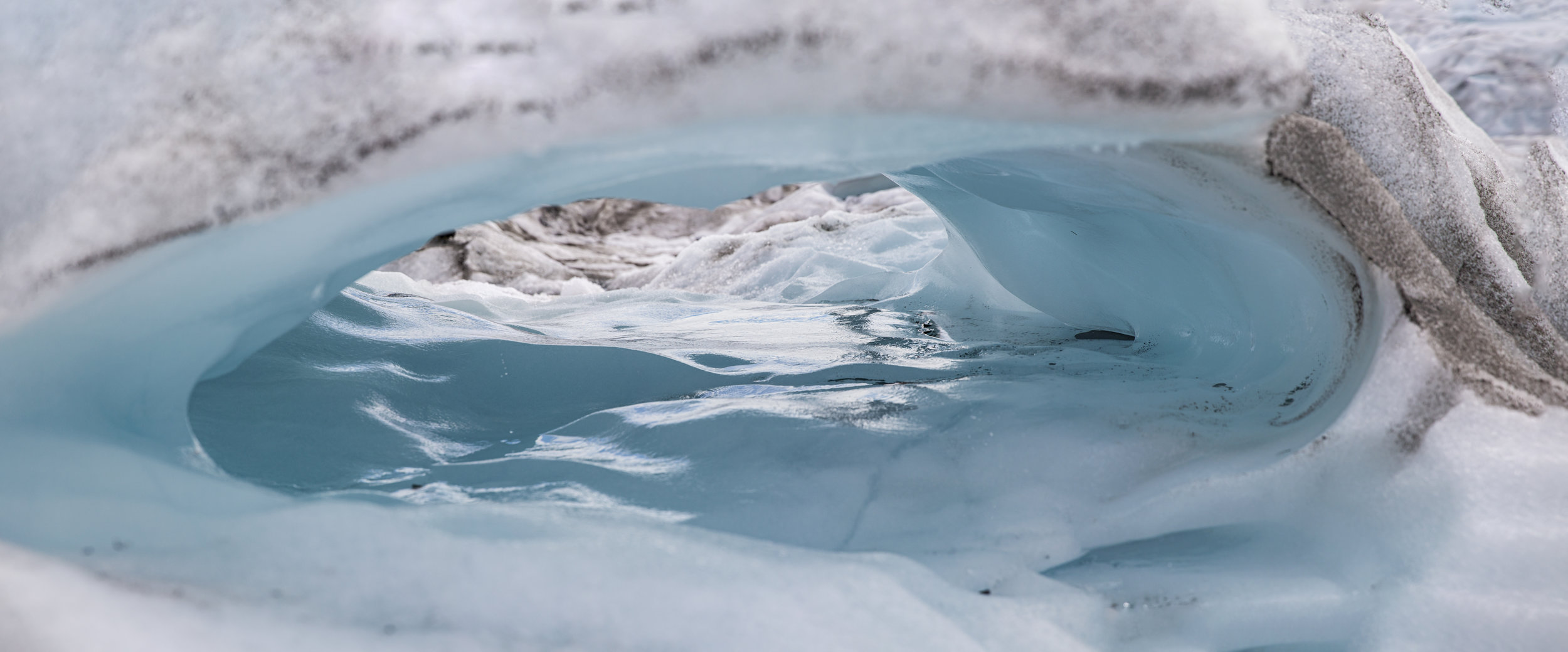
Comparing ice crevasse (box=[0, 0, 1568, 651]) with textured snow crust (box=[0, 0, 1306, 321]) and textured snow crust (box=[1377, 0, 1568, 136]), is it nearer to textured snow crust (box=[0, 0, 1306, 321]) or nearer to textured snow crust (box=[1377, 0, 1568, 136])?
textured snow crust (box=[0, 0, 1306, 321])

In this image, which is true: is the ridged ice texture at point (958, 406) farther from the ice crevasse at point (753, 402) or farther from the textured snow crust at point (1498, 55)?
the textured snow crust at point (1498, 55)

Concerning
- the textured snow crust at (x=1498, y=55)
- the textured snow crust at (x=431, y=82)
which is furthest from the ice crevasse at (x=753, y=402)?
the textured snow crust at (x=1498, y=55)

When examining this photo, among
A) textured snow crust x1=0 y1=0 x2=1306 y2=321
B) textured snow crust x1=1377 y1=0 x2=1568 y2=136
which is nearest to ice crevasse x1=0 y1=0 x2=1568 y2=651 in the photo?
textured snow crust x1=0 y1=0 x2=1306 y2=321

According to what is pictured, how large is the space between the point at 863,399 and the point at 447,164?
72 centimetres

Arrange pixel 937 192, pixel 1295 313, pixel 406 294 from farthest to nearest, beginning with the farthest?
1. pixel 406 294
2. pixel 937 192
3. pixel 1295 313

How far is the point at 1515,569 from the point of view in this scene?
903 millimetres

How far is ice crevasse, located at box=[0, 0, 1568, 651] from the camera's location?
82cm

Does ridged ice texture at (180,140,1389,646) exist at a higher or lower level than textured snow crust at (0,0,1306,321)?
lower

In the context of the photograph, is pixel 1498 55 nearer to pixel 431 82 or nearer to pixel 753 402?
pixel 753 402

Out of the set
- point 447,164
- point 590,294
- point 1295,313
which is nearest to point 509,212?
point 447,164

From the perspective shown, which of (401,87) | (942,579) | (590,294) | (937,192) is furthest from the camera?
(590,294)

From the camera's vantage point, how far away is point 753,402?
1349mm

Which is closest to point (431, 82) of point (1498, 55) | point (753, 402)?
point (753, 402)

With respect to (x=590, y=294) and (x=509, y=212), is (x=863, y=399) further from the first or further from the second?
(x=590, y=294)
